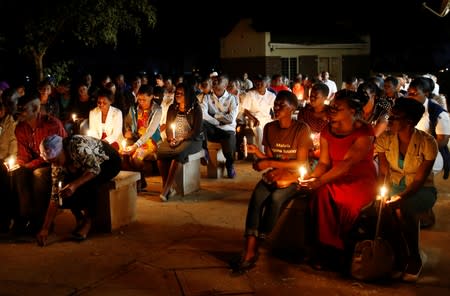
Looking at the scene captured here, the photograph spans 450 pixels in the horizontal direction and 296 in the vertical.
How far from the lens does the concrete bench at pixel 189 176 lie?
8977mm

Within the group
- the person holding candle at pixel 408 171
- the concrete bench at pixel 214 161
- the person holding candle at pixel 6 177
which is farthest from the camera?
the concrete bench at pixel 214 161

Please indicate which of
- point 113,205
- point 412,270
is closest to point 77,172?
point 113,205

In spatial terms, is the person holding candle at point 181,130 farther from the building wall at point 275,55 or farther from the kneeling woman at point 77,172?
the building wall at point 275,55

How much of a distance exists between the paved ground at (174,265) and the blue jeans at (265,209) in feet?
1.31

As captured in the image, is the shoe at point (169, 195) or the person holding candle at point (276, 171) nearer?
the person holding candle at point (276, 171)

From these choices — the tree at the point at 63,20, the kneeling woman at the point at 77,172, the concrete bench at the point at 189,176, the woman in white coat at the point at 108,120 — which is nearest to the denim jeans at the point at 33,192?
the kneeling woman at the point at 77,172

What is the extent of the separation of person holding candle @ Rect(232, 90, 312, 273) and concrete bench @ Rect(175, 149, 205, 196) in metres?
2.78

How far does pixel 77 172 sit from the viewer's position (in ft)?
22.5

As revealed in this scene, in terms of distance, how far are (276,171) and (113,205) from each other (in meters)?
2.26

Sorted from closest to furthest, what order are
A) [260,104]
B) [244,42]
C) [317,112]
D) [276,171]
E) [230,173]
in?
[276,171], [317,112], [230,173], [260,104], [244,42]

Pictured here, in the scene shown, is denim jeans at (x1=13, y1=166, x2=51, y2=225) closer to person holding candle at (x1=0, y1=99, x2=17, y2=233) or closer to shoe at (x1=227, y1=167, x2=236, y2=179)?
person holding candle at (x1=0, y1=99, x2=17, y2=233)

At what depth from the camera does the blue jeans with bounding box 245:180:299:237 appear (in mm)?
5910

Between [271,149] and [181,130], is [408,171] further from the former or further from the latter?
[181,130]

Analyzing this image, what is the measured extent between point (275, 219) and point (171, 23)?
3094 cm
